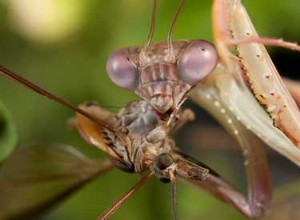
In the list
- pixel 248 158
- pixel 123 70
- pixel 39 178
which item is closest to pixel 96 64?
pixel 39 178

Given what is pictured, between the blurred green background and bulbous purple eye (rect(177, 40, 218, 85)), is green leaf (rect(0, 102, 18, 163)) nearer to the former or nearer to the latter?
bulbous purple eye (rect(177, 40, 218, 85))

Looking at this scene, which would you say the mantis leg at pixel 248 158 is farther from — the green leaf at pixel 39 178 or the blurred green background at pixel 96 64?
the blurred green background at pixel 96 64

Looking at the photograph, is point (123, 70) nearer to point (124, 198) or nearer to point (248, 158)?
point (124, 198)

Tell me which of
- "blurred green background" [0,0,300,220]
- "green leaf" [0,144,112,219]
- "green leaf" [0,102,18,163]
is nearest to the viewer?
"green leaf" [0,102,18,163]

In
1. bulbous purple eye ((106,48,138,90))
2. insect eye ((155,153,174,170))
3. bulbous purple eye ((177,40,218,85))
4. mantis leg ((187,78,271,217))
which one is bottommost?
mantis leg ((187,78,271,217))

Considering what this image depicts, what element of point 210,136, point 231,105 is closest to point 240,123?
point 231,105

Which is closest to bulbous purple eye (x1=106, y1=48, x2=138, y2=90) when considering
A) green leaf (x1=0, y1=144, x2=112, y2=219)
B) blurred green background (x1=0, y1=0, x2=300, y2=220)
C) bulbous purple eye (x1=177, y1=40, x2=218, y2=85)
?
bulbous purple eye (x1=177, y1=40, x2=218, y2=85)

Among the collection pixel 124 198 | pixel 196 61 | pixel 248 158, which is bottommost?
pixel 248 158
